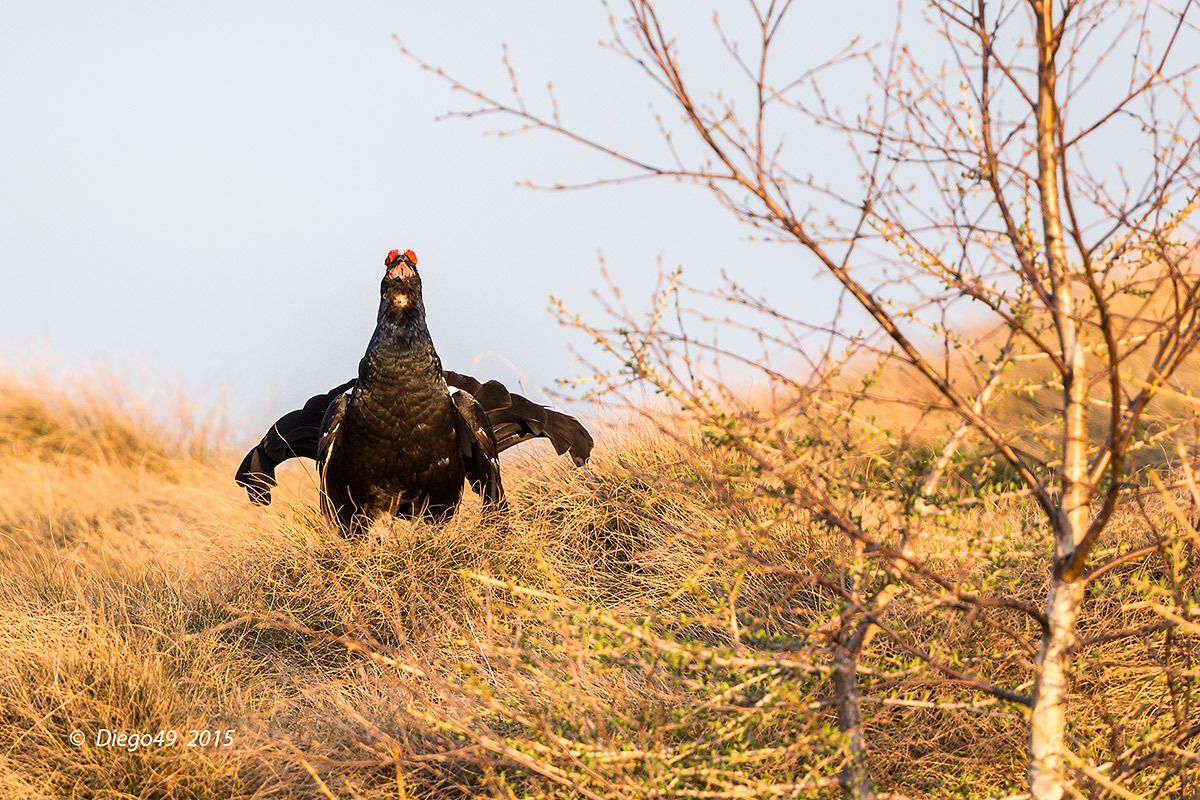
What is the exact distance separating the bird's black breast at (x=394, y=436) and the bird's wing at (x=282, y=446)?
612 mm

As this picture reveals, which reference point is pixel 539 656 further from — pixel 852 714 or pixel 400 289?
pixel 400 289

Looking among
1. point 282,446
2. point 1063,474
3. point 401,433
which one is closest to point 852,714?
point 1063,474

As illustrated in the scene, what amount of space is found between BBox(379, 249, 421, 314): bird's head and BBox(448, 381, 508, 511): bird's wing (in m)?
0.53

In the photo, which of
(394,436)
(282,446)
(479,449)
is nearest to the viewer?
(394,436)

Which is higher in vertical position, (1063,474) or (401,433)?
(1063,474)

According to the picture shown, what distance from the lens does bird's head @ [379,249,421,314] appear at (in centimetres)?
585

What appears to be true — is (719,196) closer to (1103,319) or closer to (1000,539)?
(1103,319)

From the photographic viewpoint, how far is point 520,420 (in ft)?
21.9

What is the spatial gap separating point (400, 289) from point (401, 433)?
0.72m

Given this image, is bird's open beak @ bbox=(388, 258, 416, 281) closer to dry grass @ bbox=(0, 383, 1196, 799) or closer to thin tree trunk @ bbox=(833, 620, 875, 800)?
dry grass @ bbox=(0, 383, 1196, 799)

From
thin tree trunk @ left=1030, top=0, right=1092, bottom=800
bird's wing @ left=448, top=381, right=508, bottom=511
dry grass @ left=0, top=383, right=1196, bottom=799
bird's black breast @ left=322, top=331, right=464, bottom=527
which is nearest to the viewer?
thin tree trunk @ left=1030, top=0, right=1092, bottom=800

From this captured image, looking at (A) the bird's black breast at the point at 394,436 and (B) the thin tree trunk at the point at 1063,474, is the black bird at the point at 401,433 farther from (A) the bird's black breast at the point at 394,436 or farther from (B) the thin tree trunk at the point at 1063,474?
(B) the thin tree trunk at the point at 1063,474

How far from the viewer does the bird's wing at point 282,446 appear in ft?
21.5

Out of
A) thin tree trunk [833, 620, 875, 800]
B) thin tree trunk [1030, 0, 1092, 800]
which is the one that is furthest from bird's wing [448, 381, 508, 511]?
thin tree trunk [1030, 0, 1092, 800]
